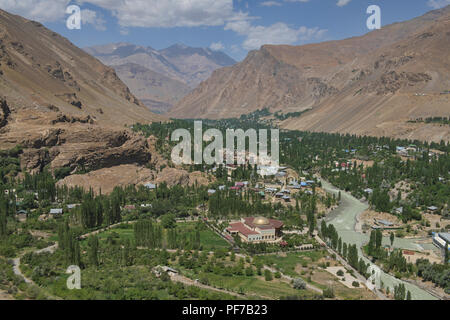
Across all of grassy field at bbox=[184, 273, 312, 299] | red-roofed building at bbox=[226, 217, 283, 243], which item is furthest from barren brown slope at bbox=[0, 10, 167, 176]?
grassy field at bbox=[184, 273, 312, 299]

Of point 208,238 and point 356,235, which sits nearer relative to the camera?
point 208,238

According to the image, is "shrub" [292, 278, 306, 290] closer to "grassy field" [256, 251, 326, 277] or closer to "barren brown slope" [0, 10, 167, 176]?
"grassy field" [256, 251, 326, 277]

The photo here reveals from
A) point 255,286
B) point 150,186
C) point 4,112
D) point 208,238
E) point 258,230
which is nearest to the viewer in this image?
point 255,286

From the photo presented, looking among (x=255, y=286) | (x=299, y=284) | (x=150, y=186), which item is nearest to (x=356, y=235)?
(x=299, y=284)

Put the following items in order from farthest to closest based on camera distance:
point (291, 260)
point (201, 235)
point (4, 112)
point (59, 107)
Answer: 1. point (59, 107)
2. point (4, 112)
3. point (201, 235)
4. point (291, 260)

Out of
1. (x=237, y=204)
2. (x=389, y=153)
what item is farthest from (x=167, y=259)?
(x=389, y=153)

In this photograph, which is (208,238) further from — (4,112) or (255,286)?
(4,112)

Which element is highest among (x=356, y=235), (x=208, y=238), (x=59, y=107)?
(x=59, y=107)
